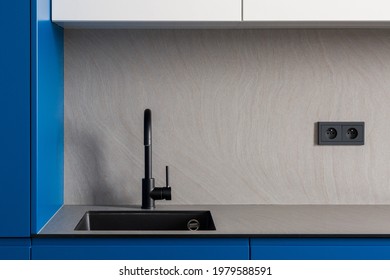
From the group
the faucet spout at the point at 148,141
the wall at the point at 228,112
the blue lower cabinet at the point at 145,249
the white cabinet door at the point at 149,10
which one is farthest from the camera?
the wall at the point at 228,112

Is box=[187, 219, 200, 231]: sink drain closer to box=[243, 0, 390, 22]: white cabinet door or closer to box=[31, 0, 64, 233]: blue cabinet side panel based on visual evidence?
box=[31, 0, 64, 233]: blue cabinet side panel

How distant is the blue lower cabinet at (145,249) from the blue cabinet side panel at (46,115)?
0.08 meters

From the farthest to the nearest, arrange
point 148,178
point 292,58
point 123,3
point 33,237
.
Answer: point 292,58
point 148,178
point 123,3
point 33,237

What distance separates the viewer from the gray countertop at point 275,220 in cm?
187

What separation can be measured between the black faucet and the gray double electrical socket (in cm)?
64

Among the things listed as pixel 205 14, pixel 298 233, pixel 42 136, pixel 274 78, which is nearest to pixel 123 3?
pixel 205 14

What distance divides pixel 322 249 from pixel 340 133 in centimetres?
66

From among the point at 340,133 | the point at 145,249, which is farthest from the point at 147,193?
the point at 340,133

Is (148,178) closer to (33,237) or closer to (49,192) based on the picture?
(49,192)

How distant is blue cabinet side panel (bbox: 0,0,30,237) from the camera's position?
185cm

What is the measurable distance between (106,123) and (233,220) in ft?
2.17

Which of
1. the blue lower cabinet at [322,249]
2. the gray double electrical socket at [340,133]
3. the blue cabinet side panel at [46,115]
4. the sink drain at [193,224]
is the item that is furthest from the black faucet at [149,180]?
the gray double electrical socket at [340,133]

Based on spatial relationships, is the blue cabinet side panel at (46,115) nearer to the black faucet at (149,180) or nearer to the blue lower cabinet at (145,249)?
the blue lower cabinet at (145,249)

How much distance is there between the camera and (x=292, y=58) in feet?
7.73
